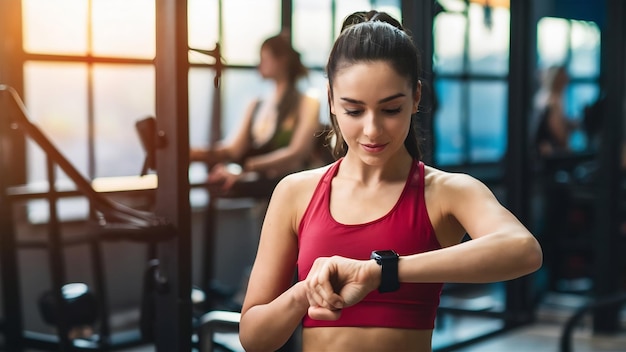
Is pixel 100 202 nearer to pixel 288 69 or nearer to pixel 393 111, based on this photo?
pixel 393 111

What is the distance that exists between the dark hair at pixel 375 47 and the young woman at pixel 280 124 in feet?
6.71

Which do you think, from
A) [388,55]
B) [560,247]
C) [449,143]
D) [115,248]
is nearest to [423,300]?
[388,55]

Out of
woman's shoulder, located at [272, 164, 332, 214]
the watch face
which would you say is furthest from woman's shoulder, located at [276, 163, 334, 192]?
the watch face

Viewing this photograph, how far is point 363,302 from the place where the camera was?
1.21 meters

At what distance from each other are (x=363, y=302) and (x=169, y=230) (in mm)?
687

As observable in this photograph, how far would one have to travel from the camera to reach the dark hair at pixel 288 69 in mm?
3416

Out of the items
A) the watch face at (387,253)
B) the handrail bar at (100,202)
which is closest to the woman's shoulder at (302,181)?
the watch face at (387,253)

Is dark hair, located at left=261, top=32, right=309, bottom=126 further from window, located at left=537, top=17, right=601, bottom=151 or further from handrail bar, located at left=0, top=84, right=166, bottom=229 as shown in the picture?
window, located at left=537, top=17, right=601, bottom=151

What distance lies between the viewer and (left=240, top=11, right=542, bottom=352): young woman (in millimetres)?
1095

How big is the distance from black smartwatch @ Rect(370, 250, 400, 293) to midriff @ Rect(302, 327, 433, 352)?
14 centimetres

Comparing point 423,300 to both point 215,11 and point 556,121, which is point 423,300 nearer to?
point 215,11

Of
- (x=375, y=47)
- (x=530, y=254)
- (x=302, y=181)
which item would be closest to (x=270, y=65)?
(x=302, y=181)

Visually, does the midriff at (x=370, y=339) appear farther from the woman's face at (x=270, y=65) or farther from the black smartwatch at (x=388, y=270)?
the woman's face at (x=270, y=65)

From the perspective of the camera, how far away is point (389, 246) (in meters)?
1.19
